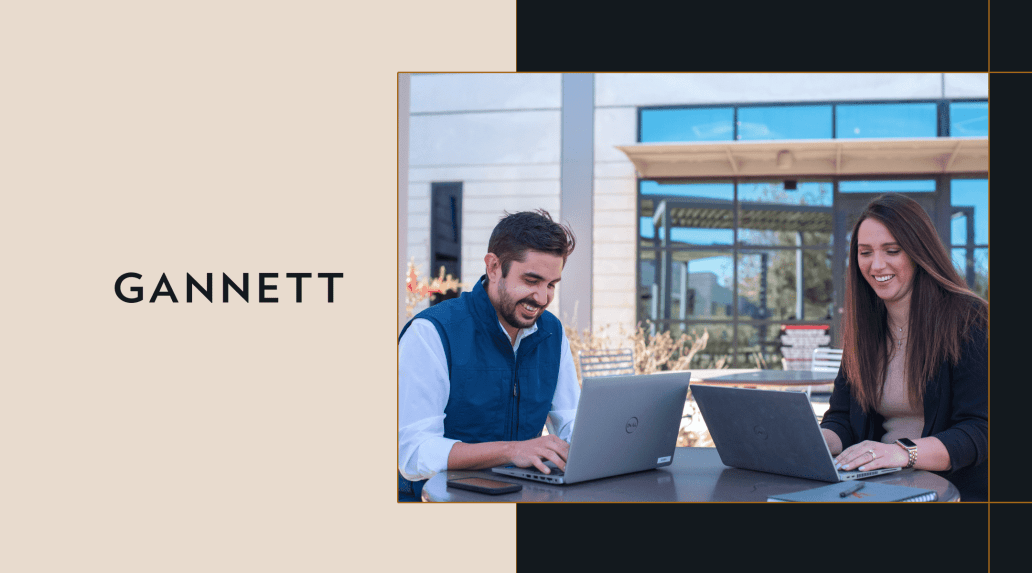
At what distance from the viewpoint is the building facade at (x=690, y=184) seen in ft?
27.6

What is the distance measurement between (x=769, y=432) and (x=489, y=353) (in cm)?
83

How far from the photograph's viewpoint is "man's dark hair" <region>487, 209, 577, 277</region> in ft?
7.75

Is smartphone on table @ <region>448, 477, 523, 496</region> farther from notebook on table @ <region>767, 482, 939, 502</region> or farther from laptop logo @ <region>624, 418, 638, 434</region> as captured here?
notebook on table @ <region>767, 482, 939, 502</region>

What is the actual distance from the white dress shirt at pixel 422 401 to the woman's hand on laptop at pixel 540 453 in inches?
7.5

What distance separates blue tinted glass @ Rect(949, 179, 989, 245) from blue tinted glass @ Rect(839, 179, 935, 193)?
226 mm

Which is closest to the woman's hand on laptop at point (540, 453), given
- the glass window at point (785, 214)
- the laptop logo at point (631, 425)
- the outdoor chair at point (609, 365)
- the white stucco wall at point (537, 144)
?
the laptop logo at point (631, 425)

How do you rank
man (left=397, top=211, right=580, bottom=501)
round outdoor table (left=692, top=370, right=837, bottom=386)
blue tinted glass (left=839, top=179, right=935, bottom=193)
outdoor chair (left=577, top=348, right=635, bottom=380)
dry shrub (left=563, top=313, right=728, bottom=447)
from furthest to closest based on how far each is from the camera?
blue tinted glass (left=839, top=179, right=935, bottom=193)
outdoor chair (left=577, top=348, right=635, bottom=380)
round outdoor table (left=692, top=370, right=837, bottom=386)
dry shrub (left=563, top=313, right=728, bottom=447)
man (left=397, top=211, right=580, bottom=501)

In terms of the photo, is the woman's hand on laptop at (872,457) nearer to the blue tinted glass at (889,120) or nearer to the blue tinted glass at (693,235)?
the blue tinted glass at (693,235)

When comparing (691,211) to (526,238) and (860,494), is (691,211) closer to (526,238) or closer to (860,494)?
(526,238)

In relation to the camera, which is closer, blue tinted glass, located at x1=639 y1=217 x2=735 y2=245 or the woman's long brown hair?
the woman's long brown hair

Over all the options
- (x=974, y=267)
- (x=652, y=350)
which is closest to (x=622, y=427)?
(x=652, y=350)

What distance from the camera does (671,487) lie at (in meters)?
1.97

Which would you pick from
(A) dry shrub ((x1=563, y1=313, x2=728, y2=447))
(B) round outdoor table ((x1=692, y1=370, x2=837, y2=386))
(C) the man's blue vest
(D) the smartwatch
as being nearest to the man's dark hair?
(C) the man's blue vest

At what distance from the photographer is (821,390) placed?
8.06 meters
